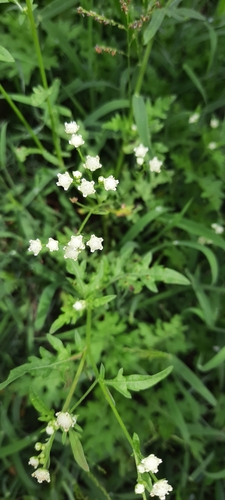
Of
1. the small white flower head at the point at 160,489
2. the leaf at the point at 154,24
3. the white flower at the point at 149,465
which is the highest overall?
the leaf at the point at 154,24

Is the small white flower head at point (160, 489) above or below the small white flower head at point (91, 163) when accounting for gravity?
below

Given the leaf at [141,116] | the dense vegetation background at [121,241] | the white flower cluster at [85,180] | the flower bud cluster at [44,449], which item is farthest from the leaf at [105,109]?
the flower bud cluster at [44,449]

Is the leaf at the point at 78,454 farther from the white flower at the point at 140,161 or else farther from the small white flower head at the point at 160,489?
the white flower at the point at 140,161

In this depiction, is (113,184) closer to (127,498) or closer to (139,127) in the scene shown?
Result: (139,127)

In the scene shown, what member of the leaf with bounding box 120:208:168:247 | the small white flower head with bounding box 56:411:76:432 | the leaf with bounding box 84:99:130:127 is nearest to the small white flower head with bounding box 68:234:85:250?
the small white flower head with bounding box 56:411:76:432

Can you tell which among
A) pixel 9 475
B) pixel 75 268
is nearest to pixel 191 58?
pixel 75 268

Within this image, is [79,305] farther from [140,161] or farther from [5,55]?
[5,55]
